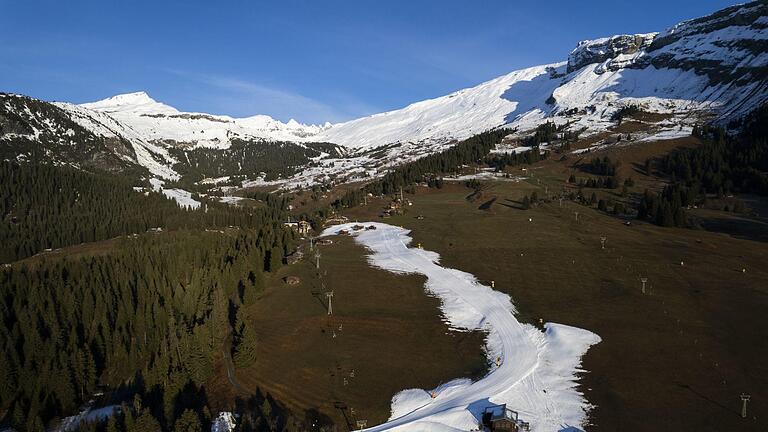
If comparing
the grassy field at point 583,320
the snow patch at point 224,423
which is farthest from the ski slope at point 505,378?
the snow patch at point 224,423

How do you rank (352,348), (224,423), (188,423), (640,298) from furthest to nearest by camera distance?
1. (640,298)
2. (352,348)
3. (224,423)
4. (188,423)

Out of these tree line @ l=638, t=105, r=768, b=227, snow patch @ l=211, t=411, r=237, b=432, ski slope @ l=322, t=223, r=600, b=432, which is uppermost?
tree line @ l=638, t=105, r=768, b=227

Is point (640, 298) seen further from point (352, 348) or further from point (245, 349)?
point (245, 349)

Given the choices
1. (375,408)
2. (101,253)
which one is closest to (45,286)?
(101,253)

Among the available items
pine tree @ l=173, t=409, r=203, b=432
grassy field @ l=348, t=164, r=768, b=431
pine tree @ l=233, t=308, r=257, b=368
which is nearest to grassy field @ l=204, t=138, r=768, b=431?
grassy field @ l=348, t=164, r=768, b=431

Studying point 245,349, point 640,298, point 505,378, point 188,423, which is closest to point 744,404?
point 505,378

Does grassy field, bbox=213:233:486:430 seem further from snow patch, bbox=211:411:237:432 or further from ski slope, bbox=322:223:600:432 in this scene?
snow patch, bbox=211:411:237:432

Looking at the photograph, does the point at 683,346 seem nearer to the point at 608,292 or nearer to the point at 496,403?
the point at 608,292
